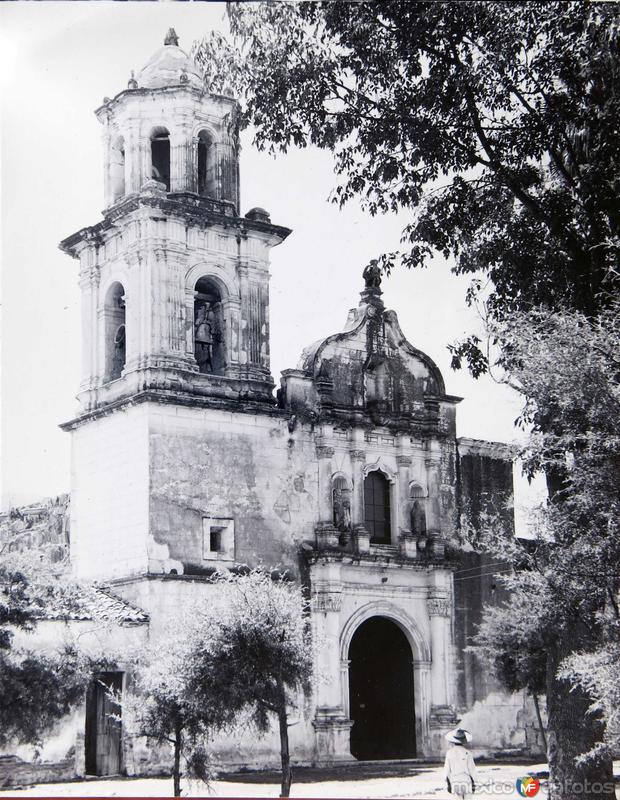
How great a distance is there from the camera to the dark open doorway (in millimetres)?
24547

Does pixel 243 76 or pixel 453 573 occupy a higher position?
pixel 243 76

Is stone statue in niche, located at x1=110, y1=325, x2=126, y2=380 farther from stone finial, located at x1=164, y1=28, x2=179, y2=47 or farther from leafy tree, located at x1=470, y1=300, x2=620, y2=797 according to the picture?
leafy tree, located at x1=470, y1=300, x2=620, y2=797

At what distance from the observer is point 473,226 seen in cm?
1872

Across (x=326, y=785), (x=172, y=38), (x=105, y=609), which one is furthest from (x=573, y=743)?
(x=172, y=38)

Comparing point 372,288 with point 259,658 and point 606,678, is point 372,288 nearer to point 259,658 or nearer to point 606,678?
point 259,658

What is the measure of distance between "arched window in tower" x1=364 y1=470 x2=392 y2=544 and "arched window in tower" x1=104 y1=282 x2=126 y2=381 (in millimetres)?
5988

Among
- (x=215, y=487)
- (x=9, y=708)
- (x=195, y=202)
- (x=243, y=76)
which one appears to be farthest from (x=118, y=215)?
(x=9, y=708)

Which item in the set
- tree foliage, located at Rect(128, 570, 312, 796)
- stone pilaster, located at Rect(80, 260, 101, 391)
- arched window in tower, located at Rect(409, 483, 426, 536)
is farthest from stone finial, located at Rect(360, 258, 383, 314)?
tree foliage, located at Rect(128, 570, 312, 796)

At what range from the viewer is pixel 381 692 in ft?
96.0

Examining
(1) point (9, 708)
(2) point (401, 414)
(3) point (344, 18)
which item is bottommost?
(1) point (9, 708)

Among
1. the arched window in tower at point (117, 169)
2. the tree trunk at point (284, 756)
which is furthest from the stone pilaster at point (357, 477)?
the tree trunk at point (284, 756)

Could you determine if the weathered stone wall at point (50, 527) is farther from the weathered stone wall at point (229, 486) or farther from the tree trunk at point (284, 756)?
the tree trunk at point (284, 756)

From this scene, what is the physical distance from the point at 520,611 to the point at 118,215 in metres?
11.6

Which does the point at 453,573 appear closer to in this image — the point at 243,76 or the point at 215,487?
the point at 215,487
